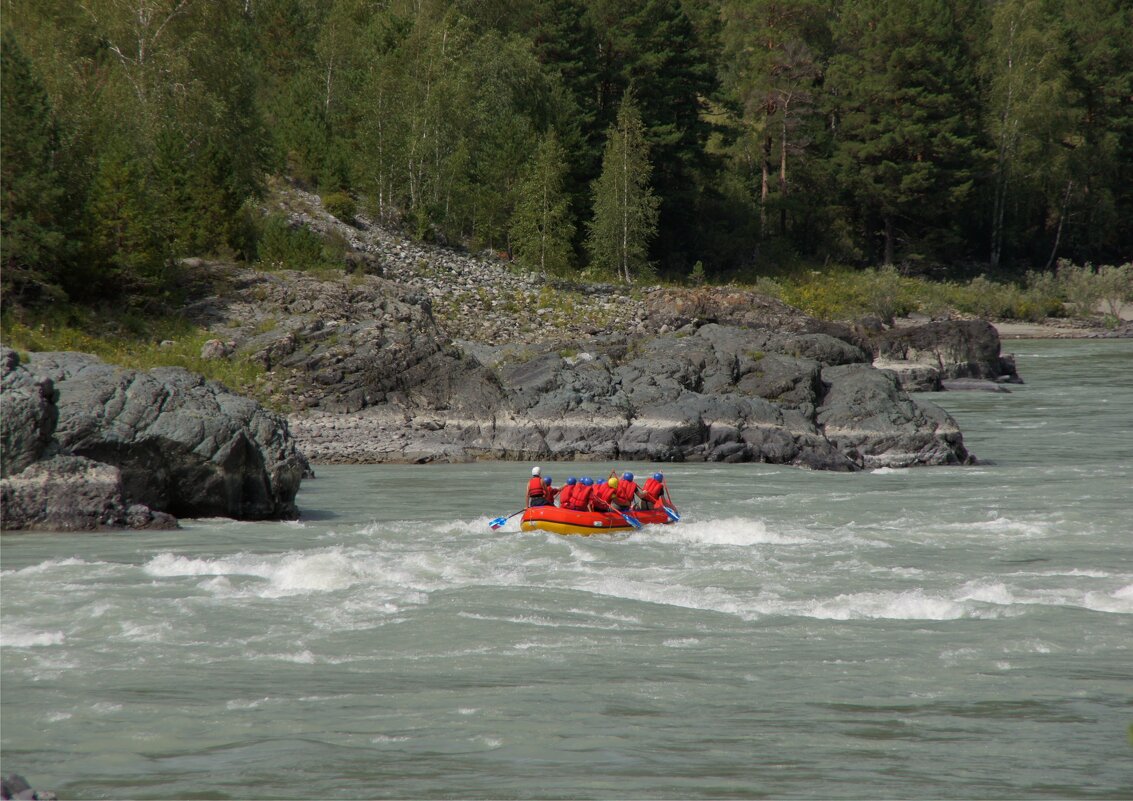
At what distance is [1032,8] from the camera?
72.4 metres

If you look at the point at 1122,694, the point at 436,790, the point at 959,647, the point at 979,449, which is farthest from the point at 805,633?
the point at 979,449

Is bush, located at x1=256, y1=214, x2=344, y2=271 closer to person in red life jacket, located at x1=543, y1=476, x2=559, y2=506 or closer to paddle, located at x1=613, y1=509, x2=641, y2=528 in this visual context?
person in red life jacket, located at x1=543, y1=476, x2=559, y2=506

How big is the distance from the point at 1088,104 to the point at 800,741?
75.3m

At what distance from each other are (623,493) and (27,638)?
32.6ft

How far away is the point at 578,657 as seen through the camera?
1212cm

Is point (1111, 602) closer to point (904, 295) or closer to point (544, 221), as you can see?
point (544, 221)

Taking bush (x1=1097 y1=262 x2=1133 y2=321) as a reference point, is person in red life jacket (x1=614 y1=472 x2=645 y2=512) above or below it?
below

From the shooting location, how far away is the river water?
29.9ft

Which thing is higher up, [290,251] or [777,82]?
[777,82]

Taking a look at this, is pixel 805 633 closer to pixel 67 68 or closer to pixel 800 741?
pixel 800 741

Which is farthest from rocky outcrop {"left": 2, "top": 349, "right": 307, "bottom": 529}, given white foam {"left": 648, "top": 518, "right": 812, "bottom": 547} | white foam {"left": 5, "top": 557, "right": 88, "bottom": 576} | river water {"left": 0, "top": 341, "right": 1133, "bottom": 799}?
white foam {"left": 648, "top": 518, "right": 812, "bottom": 547}

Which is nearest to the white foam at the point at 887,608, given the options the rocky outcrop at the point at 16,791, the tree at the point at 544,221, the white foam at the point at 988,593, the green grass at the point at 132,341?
the white foam at the point at 988,593

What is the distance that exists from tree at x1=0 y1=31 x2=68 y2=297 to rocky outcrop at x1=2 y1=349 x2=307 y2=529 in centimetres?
1225

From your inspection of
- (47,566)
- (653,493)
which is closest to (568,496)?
(653,493)
